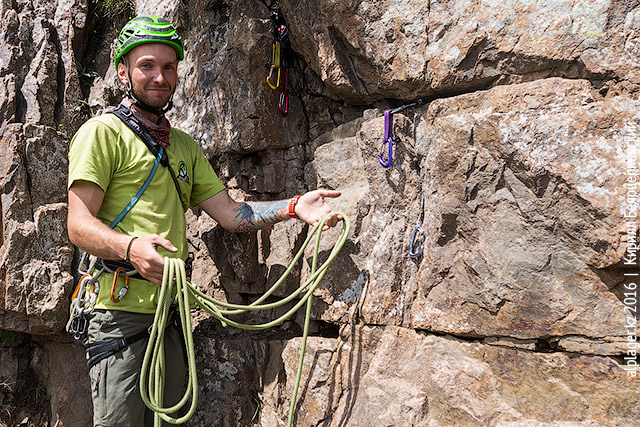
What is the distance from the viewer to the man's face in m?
2.82

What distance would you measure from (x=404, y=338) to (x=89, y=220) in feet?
6.13

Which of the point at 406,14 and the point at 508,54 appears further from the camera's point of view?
the point at 406,14

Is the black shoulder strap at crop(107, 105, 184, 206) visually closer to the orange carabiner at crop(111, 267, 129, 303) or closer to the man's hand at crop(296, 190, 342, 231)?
the orange carabiner at crop(111, 267, 129, 303)

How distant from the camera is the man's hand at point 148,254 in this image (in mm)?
2416

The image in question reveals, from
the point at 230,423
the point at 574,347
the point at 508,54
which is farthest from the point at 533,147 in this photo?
the point at 230,423

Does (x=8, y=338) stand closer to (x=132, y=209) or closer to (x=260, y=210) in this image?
(x=132, y=209)

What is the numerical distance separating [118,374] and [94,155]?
118 centimetres

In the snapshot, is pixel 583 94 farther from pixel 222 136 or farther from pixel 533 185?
pixel 222 136

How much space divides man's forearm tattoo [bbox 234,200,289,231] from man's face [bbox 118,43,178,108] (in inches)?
33.0

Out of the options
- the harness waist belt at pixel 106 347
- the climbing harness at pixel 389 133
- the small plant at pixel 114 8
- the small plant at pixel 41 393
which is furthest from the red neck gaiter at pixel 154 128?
the small plant at pixel 41 393

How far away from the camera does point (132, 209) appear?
275 cm

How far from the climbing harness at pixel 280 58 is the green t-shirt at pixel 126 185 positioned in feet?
3.81

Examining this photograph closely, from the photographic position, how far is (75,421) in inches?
149

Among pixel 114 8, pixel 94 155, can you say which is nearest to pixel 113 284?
pixel 94 155
